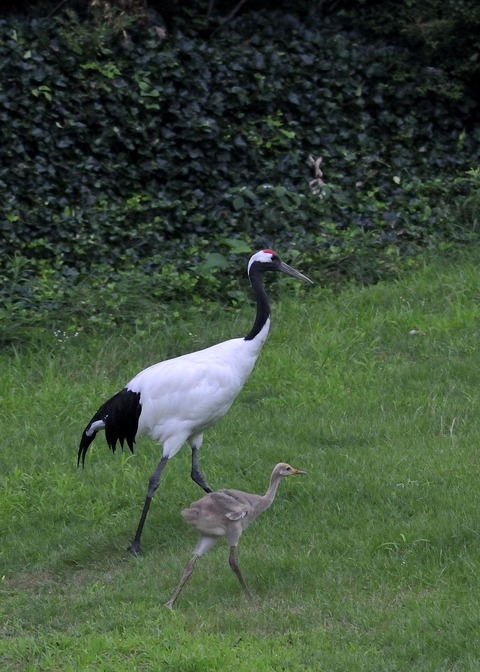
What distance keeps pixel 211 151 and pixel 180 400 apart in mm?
6087

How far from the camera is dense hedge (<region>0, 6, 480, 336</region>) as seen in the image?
12070 mm

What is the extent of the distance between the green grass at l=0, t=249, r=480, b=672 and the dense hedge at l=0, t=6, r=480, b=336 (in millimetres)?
1109

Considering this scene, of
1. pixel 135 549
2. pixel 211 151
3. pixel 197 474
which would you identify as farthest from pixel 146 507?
pixel 211 151

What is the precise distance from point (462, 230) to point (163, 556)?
626cm

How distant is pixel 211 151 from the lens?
43.4 feet

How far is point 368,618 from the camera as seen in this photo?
619cm

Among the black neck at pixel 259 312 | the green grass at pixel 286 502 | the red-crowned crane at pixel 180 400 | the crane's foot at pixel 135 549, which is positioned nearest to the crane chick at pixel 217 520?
the green grass at pixel 286 502

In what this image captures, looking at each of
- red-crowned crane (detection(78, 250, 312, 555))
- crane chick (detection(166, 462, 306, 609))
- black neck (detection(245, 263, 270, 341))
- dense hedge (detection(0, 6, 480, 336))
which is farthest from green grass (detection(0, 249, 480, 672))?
dense hedge (detection(0, 6, 480, 336))

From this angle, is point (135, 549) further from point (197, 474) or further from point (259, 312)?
point (259, 312)

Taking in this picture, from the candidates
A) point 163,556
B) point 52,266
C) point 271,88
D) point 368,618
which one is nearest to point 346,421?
point 163,556

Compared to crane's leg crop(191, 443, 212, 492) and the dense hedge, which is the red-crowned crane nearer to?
crane's leg crop(191, 443, 212, 492)

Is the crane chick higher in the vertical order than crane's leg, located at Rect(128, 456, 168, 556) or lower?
higher

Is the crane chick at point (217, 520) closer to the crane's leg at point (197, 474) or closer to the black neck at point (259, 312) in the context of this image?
the crane's leg at point (197, 474)

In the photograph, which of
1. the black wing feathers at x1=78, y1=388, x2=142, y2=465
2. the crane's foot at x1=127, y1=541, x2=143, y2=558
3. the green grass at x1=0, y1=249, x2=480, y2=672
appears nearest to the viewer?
the green grass at x1=0, y1=249, x2=480, y2=672
